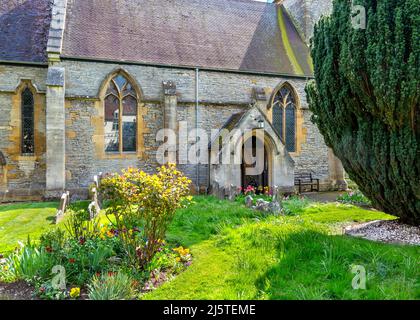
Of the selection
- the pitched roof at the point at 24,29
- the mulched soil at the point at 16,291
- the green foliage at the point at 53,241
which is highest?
the pitched roof at the point at 24,29

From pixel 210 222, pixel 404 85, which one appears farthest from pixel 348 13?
pixel 210 222

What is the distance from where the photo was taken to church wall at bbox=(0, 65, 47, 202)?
42.3 feet

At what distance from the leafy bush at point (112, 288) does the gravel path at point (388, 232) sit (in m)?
5.19

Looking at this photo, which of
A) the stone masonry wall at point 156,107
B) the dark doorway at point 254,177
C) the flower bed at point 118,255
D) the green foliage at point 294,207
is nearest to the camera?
the flower bed at point 118,255

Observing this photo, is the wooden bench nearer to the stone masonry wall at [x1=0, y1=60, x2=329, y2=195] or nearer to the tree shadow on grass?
the stone masonry wall at [x1=0, y1=60, x2=329, y2=195]

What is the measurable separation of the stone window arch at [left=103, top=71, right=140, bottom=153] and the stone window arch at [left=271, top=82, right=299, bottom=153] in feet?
24.1

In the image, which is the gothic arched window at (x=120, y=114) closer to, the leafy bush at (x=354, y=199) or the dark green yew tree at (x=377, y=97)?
the dark green yew tree at (x=377, y=97)

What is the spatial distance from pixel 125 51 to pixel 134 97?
7.28 feet

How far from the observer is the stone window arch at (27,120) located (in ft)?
43.6

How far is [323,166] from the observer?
55.9 ft

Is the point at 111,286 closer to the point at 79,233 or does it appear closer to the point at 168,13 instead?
the point at 79,233

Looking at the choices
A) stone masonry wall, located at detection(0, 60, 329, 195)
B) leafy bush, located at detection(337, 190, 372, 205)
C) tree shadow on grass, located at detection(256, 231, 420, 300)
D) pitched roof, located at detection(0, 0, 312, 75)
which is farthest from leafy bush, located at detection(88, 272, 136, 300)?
pitched roof, located at detection(0, 0, 312, 75)

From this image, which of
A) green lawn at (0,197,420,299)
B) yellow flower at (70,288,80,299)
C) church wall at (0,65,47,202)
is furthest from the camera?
church wall at (0,65,47,202)

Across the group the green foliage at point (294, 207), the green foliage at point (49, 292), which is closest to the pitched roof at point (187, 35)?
the green foliage at point (294, 207)
